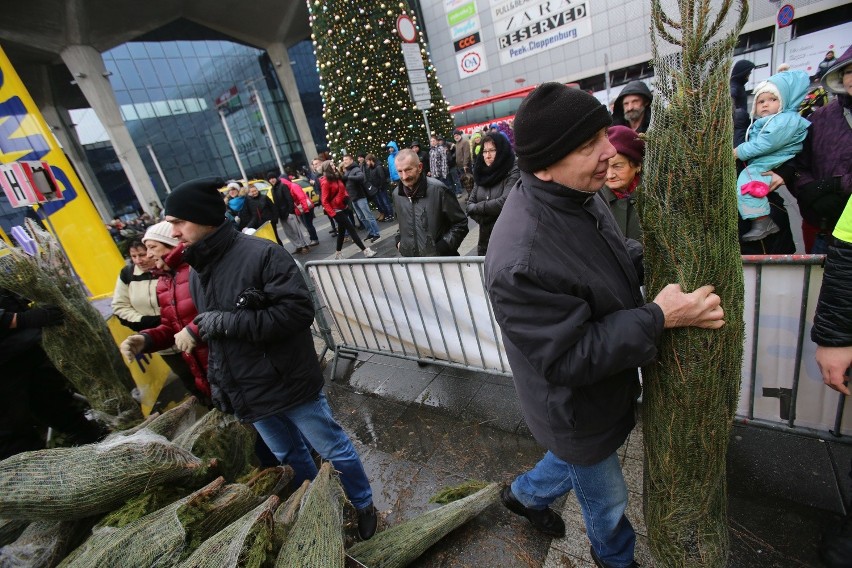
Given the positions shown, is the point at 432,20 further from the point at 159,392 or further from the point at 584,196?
the point at 584,196

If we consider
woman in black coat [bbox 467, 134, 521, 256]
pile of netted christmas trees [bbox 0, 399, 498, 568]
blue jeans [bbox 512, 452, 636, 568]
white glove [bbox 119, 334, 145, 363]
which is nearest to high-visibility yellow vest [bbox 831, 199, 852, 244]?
blue jeans [bbox 512, 452, 636, 568]

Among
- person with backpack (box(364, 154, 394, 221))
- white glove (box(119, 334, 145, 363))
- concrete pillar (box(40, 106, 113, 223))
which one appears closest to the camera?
white glove (box(119, 334, 145, 363))

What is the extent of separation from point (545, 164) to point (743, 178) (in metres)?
3.02

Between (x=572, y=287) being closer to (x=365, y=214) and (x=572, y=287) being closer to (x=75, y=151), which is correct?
(x=365, y=214)

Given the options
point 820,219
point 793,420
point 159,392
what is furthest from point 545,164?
point 159,392

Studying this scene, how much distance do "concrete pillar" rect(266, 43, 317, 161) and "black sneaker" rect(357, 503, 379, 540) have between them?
3060 centimetres

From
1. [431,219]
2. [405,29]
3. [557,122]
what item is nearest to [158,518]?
[557,122]

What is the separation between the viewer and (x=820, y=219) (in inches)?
114

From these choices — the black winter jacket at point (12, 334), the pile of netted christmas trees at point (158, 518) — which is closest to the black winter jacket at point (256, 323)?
the pile of netted christmas trees at point (158, 518)

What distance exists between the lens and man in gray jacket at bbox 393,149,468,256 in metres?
3.90

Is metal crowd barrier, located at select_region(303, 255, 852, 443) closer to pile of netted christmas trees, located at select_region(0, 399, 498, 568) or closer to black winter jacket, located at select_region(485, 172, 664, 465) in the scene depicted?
black winter jacket, located at select_region(485, 172, 664, 465)

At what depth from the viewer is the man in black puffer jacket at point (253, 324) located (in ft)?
6.89

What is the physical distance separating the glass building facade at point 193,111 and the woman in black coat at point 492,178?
28.4 metres

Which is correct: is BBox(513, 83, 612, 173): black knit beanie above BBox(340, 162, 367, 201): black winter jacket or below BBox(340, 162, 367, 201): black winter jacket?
above
